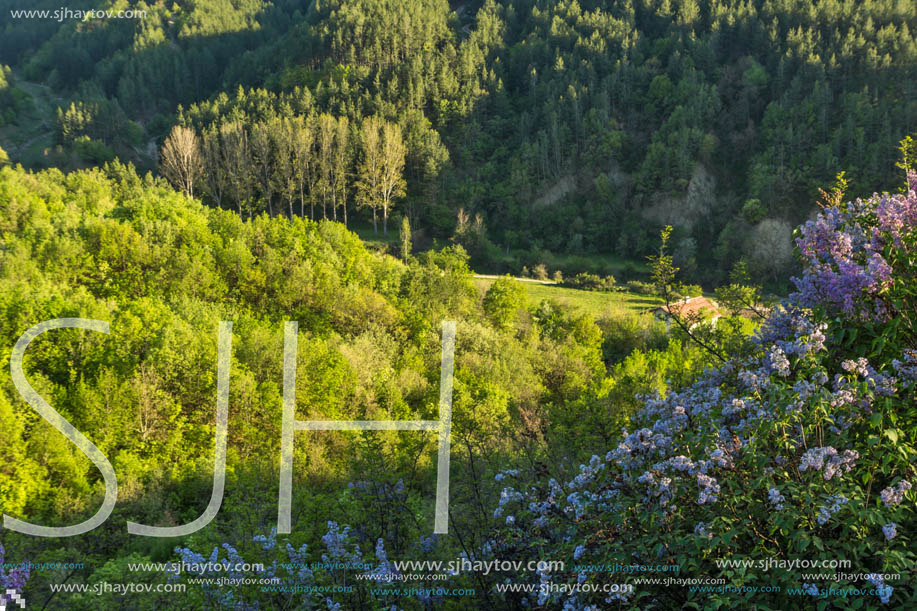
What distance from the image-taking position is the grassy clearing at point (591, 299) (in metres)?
49.8

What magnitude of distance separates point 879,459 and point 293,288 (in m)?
31.0

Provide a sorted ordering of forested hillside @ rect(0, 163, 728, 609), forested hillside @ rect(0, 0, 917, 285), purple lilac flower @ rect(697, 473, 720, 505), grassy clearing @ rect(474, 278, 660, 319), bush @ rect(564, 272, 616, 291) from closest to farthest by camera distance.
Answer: purple lilac flower @ rect(697, 473, 720, 505) → forested hillside @ rect(0, 163, 728, 609) → grassy clearing @ rect(474, 278, 660, 319) → bush @ rect(564, 272, 616, 291) → forested hillside @ rect(0, 0, 917, 285)

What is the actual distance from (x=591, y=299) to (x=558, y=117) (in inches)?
1886

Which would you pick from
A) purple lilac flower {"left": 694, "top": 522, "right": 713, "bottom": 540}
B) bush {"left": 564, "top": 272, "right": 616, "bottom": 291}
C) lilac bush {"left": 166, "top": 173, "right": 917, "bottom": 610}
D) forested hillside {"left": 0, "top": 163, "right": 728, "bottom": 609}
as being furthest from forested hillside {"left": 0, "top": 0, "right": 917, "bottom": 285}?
purple lilac flower {"left": 694, "top": 522, "right": 713, "bottom": 540}

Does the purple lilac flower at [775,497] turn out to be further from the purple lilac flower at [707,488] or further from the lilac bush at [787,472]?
the purple lilac flower at [707,488]

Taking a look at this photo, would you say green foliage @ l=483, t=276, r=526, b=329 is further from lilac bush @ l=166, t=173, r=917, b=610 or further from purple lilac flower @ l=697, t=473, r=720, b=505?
purple lilac flower @ l=697, t=473, r=720, b=505

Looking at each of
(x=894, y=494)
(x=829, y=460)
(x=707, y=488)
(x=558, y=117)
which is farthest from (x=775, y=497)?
(x=558, y=117)

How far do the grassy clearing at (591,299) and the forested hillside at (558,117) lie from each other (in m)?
11.3

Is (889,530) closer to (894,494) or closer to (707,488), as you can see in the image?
(894,494)

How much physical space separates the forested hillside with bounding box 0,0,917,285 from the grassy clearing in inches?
446

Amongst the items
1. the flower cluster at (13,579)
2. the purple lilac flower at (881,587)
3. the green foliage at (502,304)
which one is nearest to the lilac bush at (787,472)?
the purple lilac flower at (881,587)

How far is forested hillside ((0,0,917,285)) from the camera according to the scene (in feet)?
260

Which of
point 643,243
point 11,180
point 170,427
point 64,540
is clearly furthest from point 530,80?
point 64,540

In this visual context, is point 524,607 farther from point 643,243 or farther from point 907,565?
point 643,243
